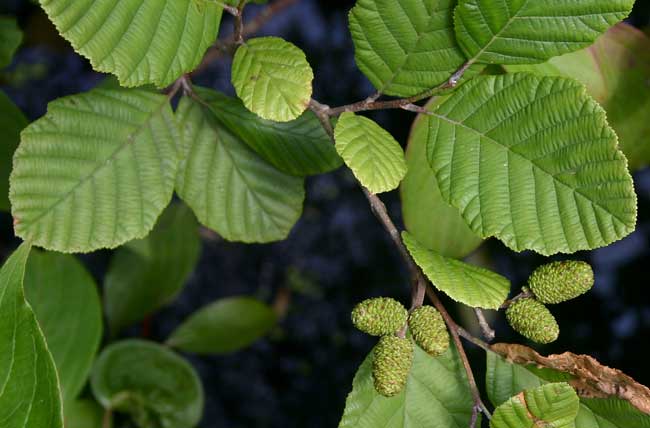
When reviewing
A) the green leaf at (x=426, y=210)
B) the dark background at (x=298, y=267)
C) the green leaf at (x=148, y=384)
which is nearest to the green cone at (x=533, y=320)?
the green leaf at (x=426, y=210)

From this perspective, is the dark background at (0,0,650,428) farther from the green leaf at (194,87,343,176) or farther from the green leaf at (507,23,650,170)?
the green leaf at (194,87,343,176)

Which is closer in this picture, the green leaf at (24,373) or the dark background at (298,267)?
the green leaf at (24,373)

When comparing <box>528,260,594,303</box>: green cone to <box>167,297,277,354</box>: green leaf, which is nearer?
<box>528,260,594,303</box>: green cone

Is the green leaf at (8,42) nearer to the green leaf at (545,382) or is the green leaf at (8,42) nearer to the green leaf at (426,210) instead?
the green leaf at (426,210)

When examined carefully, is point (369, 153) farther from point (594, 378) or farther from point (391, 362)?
point (594, 378)

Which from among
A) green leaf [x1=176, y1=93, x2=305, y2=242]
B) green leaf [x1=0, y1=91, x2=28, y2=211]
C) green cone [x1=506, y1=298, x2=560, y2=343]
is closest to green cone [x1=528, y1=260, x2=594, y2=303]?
green cone [x1=506, y1=298, x2=560, y2=343]

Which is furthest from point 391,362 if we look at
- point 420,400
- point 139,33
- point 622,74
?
point 622,74

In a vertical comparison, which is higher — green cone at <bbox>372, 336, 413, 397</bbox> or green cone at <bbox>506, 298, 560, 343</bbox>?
green cone at <bbox>506, 298, 560, 343</bbox>
